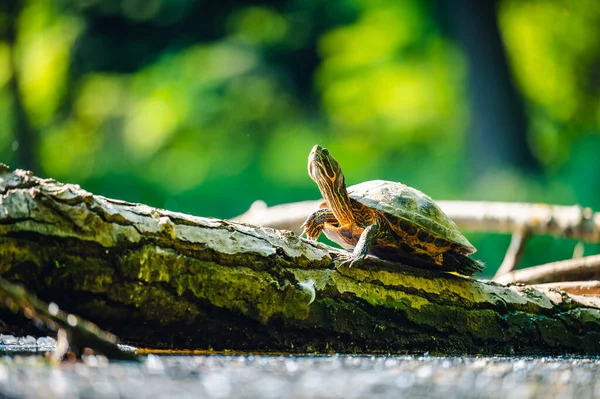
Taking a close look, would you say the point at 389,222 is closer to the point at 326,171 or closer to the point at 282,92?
the point at 326,171

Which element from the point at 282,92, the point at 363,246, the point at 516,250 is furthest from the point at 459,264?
the point at 282,92

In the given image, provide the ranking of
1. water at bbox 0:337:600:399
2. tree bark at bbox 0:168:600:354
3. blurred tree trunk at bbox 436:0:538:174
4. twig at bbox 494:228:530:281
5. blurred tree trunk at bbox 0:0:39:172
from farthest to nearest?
blurred tree trunk at bbox 0:0:39:172 → blurred tree trunk at bbox 436:0:538:174 → twig at bbox 494:228:530:281 → tree bark at bbox 0:168:600:354 → water at bbox 0:337:600:399

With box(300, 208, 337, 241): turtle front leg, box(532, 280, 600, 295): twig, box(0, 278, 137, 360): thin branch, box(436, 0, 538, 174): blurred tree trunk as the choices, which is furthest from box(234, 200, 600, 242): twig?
box(436, 0, 538, 174): blurred tree trunk

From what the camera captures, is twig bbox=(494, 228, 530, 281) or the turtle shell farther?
twig bbox=(494, 228, 530, 281)

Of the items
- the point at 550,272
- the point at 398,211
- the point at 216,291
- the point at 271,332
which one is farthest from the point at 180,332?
the point at 550,272

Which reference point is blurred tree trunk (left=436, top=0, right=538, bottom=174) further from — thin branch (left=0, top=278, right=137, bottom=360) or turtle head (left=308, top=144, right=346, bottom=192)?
thin branch (left=0, top=278, right=137, bottom=360)

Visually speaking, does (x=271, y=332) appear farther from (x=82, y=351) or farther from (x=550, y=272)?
(x=550, y=272)
